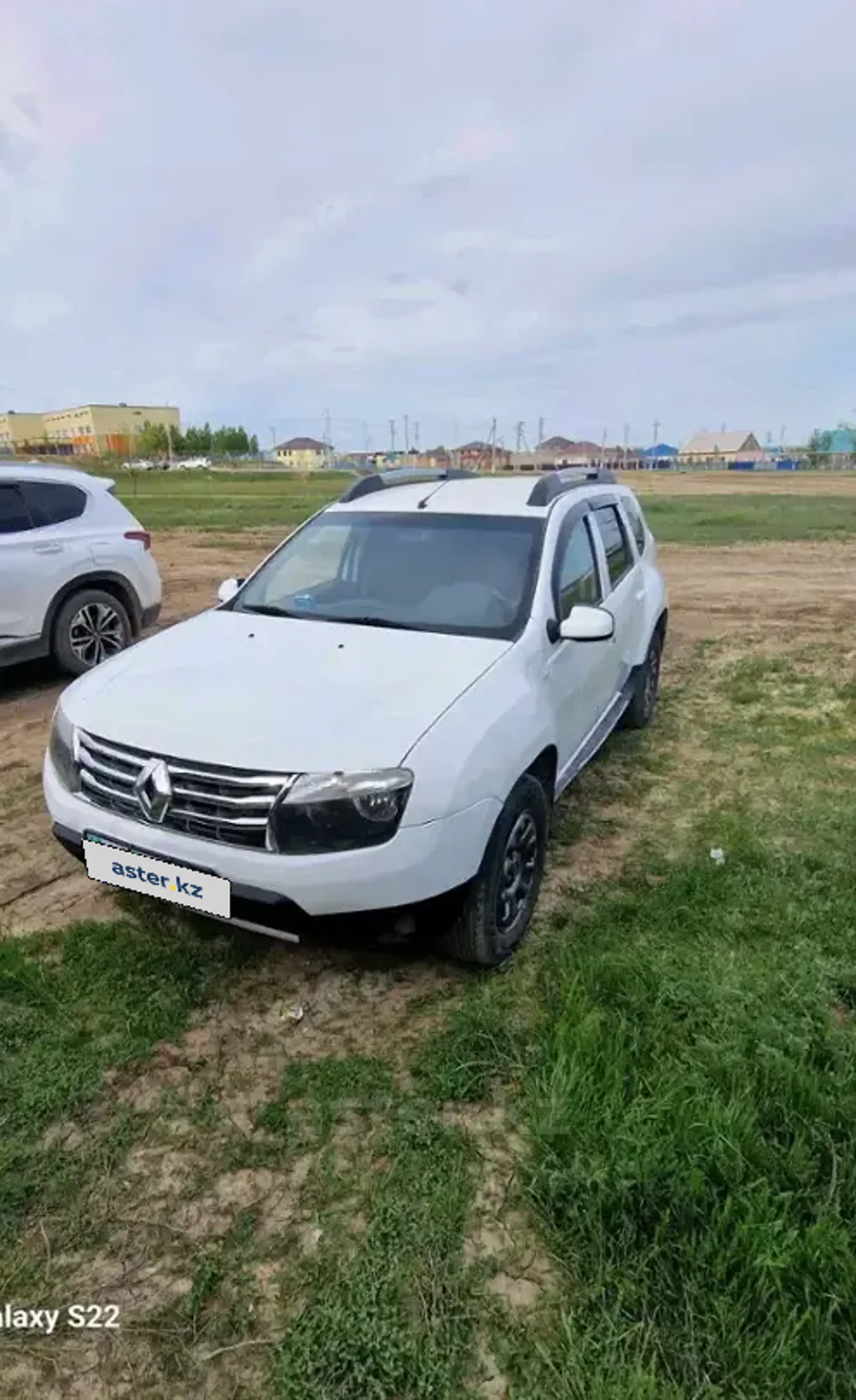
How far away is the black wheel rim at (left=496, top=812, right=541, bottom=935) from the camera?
2912 millimetres

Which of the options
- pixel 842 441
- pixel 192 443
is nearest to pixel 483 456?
pixel 192 443

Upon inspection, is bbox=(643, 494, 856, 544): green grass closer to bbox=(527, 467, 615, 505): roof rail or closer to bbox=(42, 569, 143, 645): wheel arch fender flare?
bbox=(527, 467, 615, 505): roof rail

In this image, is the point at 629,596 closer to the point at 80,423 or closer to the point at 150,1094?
the point at 150,1094

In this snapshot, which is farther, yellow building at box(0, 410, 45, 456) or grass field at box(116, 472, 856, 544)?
yellow building at box(0, 410, 45, 456)

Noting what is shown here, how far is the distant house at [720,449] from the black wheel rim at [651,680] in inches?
4528

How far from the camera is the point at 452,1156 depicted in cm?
220

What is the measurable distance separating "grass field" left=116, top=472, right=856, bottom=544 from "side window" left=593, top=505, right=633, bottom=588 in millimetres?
12275

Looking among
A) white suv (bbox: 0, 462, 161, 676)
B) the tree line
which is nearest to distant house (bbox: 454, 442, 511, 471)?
the tree line

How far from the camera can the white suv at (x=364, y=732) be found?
246cm

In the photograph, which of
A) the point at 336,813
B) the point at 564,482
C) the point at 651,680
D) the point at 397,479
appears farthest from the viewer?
the point at 651,680

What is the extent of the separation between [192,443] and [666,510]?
85.2m

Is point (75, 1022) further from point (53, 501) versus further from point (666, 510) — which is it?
point (666, 510)

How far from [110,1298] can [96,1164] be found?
38 cm

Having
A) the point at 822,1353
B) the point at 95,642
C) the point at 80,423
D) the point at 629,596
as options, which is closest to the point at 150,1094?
the point at 822,1353
